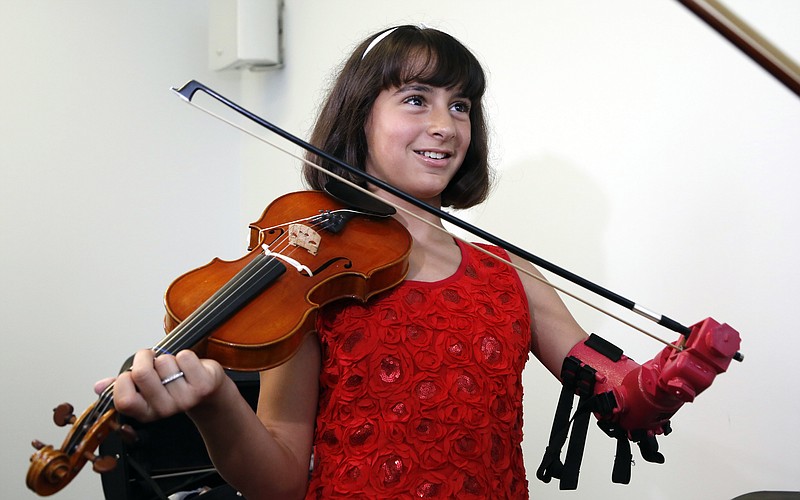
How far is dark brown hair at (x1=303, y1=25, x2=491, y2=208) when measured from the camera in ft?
3.93

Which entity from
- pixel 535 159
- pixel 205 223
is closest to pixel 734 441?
pixel 535 159

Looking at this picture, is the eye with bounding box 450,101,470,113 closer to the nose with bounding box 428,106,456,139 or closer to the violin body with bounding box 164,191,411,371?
the nose with bounding box 428,106,456,139

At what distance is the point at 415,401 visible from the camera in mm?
1055

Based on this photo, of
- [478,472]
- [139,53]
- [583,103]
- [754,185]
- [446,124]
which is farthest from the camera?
[139,53]

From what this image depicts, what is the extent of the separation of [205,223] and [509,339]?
1.58m

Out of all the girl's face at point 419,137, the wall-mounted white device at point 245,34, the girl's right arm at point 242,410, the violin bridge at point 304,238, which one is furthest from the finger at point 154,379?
the wall-mounted white device at point 245,34

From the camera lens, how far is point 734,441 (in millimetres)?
1396

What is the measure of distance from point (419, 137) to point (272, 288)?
0.33 metres

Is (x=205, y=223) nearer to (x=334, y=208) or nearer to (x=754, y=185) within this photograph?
(x=334, y=208)

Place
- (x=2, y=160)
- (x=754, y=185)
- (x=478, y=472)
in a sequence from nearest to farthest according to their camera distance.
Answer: (x=478, y=472), (x=754, y=185), (x=2, y=160)

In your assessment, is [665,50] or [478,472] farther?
[665,50]

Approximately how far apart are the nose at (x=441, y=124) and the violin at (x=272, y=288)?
0.42ft

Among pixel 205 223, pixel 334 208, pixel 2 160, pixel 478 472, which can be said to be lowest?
pixel 205 223

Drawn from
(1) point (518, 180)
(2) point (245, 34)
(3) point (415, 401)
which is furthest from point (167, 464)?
(2) point (245, 34)
